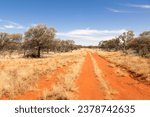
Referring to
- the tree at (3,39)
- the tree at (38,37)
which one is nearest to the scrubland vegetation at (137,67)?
the tree at (38,37)

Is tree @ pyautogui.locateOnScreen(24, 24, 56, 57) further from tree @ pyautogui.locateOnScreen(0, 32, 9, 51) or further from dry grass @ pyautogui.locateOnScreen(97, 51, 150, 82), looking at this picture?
dry grass @ pyautogui.locateOnScreen(97, 51, 150, 82)

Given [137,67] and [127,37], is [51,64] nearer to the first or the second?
[137,67]

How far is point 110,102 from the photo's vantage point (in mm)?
12367

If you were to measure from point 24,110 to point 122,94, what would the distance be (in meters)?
6.65

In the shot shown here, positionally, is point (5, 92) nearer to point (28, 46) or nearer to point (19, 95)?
point (19, 95)

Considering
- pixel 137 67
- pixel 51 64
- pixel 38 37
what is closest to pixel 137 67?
pixel 137 67

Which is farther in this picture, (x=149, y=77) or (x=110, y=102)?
(x=149, y=77)

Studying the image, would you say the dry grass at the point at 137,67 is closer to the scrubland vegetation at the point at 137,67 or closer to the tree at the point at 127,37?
the scrubland vegetation at the point at 137,67

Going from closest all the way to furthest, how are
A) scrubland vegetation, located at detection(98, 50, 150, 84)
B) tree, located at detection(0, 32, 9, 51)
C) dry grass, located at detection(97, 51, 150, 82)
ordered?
scrubland vegetation, located at detection(98, 50, 150, 84) < dry grass, located at detection(97, 51, 150, 82) < tree, located at detection(0, 32, 9, 51)

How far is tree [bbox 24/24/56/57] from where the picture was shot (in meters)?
63.8

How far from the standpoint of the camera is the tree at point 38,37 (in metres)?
63.8

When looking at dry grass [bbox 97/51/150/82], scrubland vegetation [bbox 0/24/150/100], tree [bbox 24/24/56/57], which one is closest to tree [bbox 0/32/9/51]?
scrubland vegetation [bbox 0/24/150/100]

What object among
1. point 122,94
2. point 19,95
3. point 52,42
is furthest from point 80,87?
point 52,42

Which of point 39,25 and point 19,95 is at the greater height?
point 39,25
